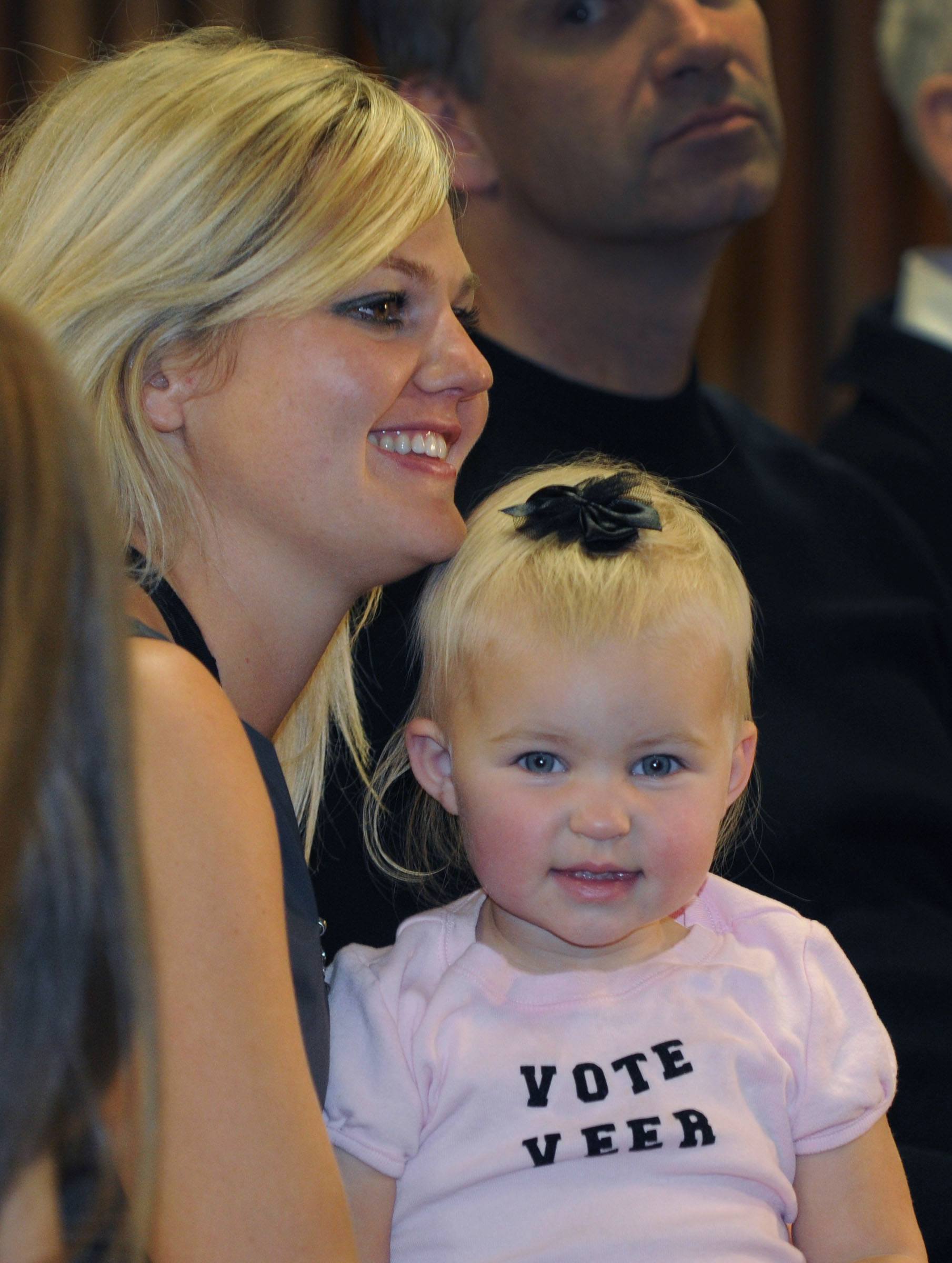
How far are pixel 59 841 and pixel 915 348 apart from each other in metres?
1.91

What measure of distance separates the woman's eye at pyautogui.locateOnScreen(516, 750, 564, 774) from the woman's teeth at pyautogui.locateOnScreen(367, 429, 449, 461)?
11.7 inches

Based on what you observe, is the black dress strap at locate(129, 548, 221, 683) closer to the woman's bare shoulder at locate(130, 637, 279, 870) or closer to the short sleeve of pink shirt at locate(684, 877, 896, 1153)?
the woman's bare shoulder at locate(130, 637, 279, 870)

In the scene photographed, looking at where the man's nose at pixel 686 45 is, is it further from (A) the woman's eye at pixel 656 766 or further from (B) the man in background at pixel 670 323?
(A) the woman's eye at pixel 656 766

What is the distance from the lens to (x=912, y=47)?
2619 mm

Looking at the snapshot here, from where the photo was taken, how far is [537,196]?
2021 millimetres

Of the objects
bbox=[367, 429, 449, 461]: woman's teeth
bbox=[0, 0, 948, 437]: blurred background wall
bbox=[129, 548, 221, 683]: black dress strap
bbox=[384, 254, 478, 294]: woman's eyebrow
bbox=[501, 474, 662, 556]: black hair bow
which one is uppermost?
bbox=[384, 254, 478, 294]: woman's eyebrow

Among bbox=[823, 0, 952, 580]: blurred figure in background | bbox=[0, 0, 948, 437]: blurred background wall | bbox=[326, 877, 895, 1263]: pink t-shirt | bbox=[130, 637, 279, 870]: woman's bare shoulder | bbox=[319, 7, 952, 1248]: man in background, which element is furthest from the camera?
bbox=[0, 0, 948, 437]: blurred background wall

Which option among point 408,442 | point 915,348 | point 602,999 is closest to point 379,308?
point 408,442

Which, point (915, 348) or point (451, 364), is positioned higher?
point (451, 364)

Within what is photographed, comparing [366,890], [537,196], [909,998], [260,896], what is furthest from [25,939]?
[537,196]

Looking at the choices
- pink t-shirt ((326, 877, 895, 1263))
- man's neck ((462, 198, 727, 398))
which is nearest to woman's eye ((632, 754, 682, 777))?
pink t-shirt ((326, 877, 895, 1263))

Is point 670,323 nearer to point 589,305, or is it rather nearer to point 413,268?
point 589,305

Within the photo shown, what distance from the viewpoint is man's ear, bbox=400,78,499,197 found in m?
2.06

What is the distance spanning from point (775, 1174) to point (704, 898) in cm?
25
